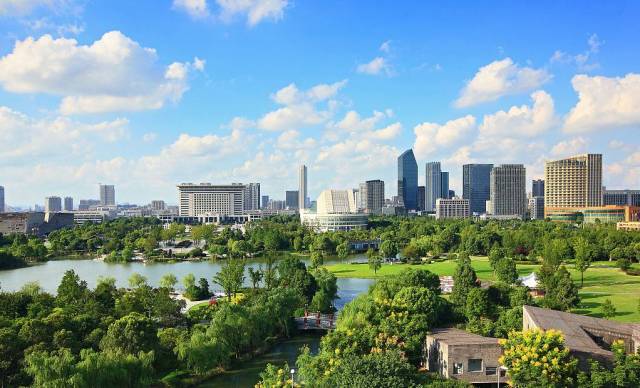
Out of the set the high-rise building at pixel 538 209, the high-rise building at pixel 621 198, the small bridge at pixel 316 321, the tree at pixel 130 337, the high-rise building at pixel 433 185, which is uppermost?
the high-rise building at pixel 433 185

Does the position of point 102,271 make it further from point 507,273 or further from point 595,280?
point 595,280

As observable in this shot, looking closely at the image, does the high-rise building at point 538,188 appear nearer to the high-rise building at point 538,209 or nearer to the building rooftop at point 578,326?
the high-rise building at point 538,209

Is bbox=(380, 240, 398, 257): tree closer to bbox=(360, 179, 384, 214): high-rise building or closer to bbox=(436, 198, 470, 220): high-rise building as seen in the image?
bbox=(436, 198, 470, 220): high-rise building

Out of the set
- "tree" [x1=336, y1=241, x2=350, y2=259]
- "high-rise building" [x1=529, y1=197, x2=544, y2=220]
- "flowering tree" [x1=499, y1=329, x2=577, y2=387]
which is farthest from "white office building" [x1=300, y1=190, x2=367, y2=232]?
"flowering tree" [x1=499, y1=329, x2=577, y2=387]

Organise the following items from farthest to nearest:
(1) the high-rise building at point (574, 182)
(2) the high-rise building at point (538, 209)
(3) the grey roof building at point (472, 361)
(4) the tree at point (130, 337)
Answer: (2) the high-rise building at point (538, 209) < (1) the high-rise building at point (574, 182) < (4) the tree at point (130, 337) < (3) the grey roof building at point (472, 361)

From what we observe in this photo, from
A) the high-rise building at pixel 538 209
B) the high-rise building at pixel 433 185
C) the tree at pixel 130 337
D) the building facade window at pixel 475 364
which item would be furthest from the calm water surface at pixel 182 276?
the high-rise building at pixel 433 185

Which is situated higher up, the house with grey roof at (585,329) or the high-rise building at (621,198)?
the high-rise building at (621,198)

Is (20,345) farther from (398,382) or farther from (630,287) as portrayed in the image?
(630,287)
